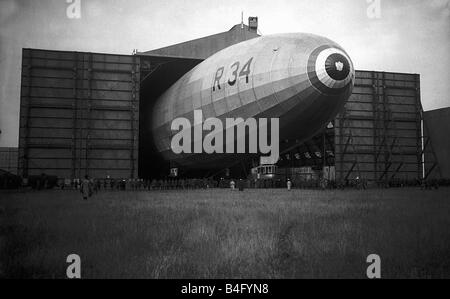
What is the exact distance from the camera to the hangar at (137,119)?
109 feet

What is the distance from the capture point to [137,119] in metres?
34.0

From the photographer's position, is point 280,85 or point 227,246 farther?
point 280,85

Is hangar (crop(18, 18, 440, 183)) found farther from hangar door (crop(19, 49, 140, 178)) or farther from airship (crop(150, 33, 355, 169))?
airship (crop(150, 33, 355, 169))

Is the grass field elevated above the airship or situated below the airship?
below

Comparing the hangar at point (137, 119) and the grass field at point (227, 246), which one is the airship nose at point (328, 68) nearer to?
the grass field at point (227, 246)

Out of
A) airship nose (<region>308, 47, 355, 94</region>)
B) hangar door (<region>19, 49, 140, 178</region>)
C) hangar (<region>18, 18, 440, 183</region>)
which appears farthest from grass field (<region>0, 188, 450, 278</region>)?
hangar (<region>18, 18, 440, 183</region>)

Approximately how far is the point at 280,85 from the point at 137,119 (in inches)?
680

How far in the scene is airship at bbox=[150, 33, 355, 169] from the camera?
19.5 m

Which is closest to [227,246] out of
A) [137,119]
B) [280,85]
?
[280,85]

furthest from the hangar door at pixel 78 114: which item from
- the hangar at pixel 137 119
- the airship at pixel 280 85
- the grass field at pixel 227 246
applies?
the grass field at pixel 227 246

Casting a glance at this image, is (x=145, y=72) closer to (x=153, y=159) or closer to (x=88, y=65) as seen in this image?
(x=88, y=65)

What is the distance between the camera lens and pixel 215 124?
77.0 ft

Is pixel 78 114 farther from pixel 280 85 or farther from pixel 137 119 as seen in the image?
pixel 280 85
